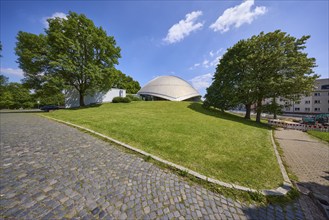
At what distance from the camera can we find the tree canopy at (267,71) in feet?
49.3

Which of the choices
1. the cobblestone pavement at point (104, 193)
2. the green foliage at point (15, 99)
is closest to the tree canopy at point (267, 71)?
the cobblestone pavement at point (104, 193)

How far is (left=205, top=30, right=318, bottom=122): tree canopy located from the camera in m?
15.0

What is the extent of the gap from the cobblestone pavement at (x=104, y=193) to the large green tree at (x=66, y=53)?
1990 cm

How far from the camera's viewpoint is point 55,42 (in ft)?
67.7

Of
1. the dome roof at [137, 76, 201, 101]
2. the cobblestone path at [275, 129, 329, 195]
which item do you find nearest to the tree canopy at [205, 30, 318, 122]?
the cobblestone path at [275, 129, 329, 195]

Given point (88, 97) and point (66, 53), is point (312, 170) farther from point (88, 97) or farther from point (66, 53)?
point (88, 97)

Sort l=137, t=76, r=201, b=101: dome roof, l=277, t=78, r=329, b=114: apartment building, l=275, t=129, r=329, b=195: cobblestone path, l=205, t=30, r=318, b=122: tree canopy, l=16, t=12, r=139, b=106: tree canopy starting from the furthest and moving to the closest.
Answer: l=277, t=78, r=329, b=114: apartment building → l=137, t=76, r=201, b=101: dome roof → l=16, t=12, r=139, b=106: tree canopy → l=205, t=30, r=318, b=122: tree canopy → l=275, t=129, r=329, b=195: cobblestone path

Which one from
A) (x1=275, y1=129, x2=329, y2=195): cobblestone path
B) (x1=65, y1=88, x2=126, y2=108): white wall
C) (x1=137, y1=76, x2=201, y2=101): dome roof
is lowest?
(x1=275, y1=129, x2=329, y2=195): cobblestone path

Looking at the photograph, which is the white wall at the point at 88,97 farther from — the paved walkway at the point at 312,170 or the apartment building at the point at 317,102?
the apartment building at the point at 317,102

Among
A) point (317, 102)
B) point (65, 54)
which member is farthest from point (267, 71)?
point (317, 102)

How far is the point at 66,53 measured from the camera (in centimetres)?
2106

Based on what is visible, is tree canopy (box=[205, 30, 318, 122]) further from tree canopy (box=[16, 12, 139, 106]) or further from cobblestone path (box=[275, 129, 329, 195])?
tree canopy (box=[16, 12, 139, 106])

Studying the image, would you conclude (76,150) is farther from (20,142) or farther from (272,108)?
(272,108)

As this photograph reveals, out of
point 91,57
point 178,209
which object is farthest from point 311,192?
point 91,57
